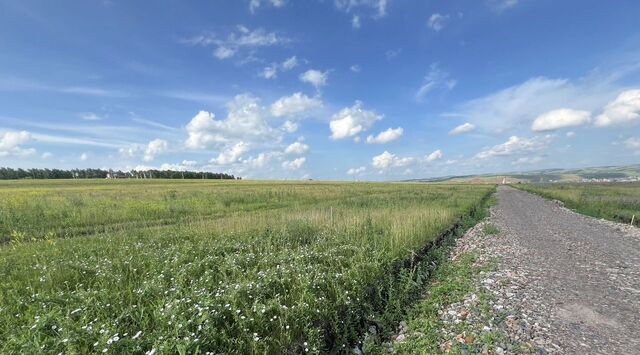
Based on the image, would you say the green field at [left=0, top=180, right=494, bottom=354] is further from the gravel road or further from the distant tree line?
the distant tree line

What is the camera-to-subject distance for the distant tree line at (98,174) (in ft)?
455

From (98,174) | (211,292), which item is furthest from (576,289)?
(98,174)

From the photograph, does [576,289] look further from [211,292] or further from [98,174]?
[98,174]

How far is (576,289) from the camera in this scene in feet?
25.5

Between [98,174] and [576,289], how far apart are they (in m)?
198

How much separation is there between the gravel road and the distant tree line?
542 ft

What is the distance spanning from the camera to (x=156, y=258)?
768cm

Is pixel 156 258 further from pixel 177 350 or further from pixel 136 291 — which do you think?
pixel 177 350

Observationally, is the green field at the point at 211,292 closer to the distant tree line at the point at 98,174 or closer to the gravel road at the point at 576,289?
the gravel road at the point at 576,289

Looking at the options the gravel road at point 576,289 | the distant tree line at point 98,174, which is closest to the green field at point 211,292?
the gravel road at point 576,289

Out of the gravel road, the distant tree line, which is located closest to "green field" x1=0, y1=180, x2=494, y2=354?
the gravel road

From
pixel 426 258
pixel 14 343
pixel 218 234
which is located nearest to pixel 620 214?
pixel 426 258

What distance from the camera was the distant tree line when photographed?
13862 centimetres

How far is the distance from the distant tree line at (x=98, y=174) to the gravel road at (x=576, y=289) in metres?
165
